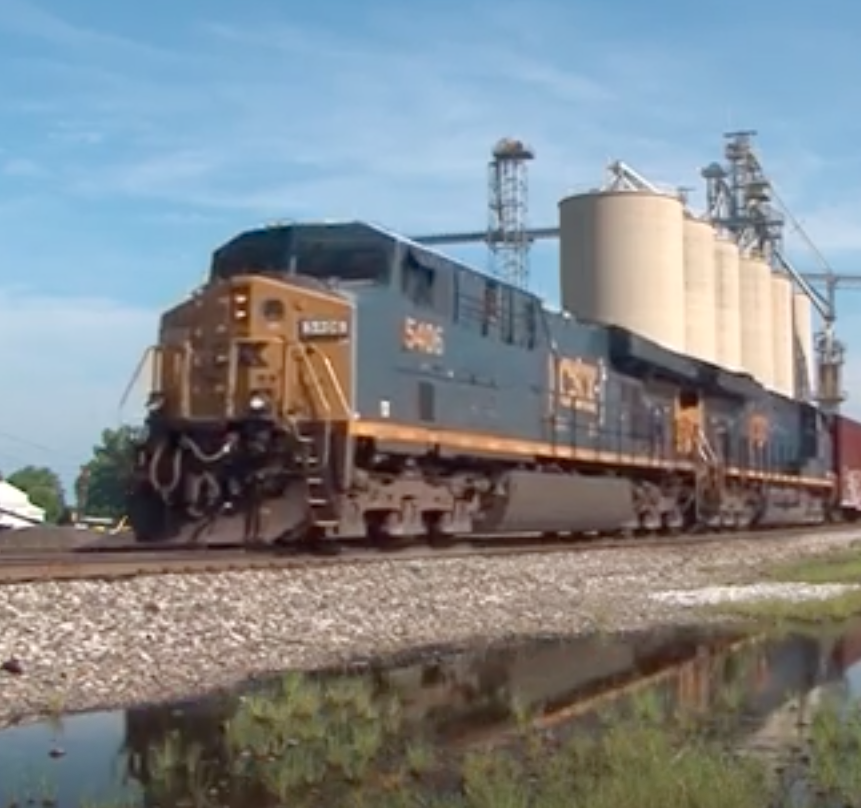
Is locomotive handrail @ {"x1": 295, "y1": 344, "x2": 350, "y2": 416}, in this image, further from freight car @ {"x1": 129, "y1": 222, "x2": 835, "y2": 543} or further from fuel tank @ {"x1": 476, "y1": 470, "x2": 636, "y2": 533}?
fuel tank @ {"x1": 476, "y1": 470, "x2": 636, "y2": 533}

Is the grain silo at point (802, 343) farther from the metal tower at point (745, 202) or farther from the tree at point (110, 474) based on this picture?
the tree at point (110, 474)

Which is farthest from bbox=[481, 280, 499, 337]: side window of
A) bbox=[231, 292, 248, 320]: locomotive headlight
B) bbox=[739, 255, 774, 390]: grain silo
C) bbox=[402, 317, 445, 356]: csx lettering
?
bbox=[739, 255, 774, 390]: grain silo

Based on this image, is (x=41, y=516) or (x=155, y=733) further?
(x=41, y=516)

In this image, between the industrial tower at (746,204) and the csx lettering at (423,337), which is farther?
the industrial tower at (746,204)

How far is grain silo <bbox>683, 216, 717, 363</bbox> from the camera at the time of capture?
177 ft

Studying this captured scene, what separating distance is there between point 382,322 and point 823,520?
30.2 metres

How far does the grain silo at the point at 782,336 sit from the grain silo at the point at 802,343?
6.71 feet

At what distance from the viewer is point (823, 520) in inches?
1741

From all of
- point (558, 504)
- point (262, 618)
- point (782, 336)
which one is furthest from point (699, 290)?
point (262, 618)

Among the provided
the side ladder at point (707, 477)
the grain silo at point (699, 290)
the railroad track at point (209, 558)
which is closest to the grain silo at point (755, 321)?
the grain silo at point (699, 290)

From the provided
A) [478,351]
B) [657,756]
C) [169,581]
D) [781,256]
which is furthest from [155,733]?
[781,256]

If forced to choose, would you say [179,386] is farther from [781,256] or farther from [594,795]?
[781,256]

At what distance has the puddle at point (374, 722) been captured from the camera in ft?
21.8

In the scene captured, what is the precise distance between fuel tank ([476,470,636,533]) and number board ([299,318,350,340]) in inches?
188
